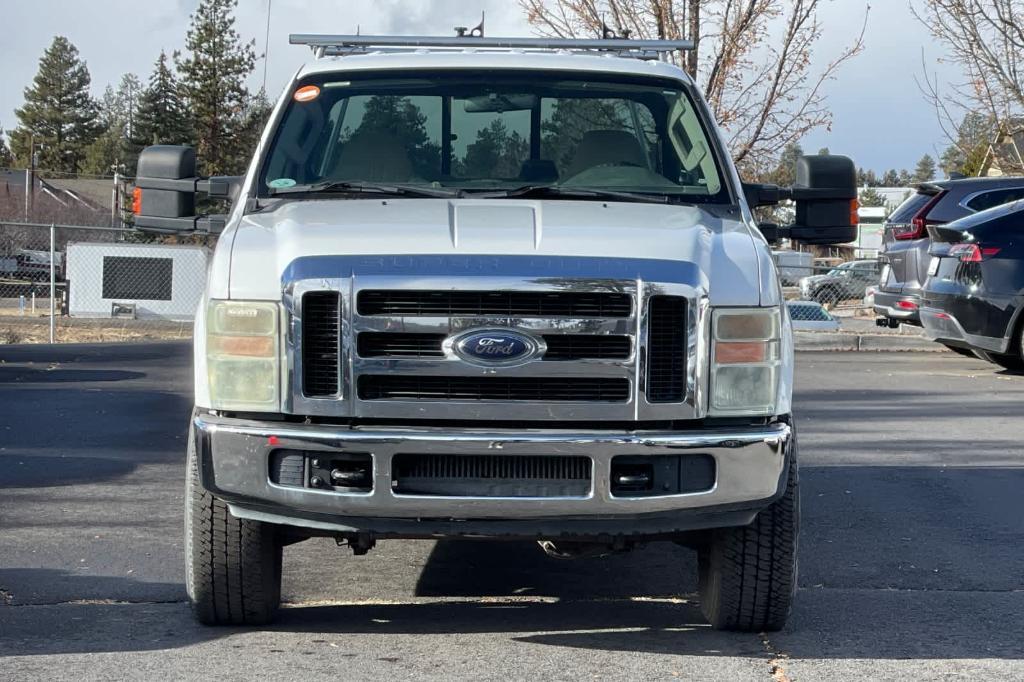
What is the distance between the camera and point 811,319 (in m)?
20.3

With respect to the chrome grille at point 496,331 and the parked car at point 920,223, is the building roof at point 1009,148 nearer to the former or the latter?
the parked car at point 920,223

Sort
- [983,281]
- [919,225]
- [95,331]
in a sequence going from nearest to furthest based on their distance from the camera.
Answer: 1. [983,281]
2. [919,225]
3. [95,331]

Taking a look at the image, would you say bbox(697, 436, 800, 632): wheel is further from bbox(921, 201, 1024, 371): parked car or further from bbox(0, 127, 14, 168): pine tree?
bbox(0, 127, 14, 168): pine tree

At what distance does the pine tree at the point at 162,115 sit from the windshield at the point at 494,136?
71329 millimetres

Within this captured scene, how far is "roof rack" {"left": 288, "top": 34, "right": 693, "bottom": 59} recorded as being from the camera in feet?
22.7

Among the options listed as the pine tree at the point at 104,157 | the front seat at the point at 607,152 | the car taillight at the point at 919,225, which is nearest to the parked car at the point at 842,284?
the car taillight at the point at 919,225

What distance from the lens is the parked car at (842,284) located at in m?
31.4

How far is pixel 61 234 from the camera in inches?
2456

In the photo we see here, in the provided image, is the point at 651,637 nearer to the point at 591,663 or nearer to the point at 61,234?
the point at 591,663

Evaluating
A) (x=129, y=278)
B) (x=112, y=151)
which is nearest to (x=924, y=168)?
(x=112, y=151)

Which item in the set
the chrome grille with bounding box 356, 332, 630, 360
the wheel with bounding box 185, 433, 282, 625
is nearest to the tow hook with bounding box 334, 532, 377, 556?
the wheel with bounding box 185, 433, 282, 625

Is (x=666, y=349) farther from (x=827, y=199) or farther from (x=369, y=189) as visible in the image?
(x=827, y=199)

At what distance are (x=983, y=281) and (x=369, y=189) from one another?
9948mm

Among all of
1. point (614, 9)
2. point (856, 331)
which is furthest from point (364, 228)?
point (856, 331)
